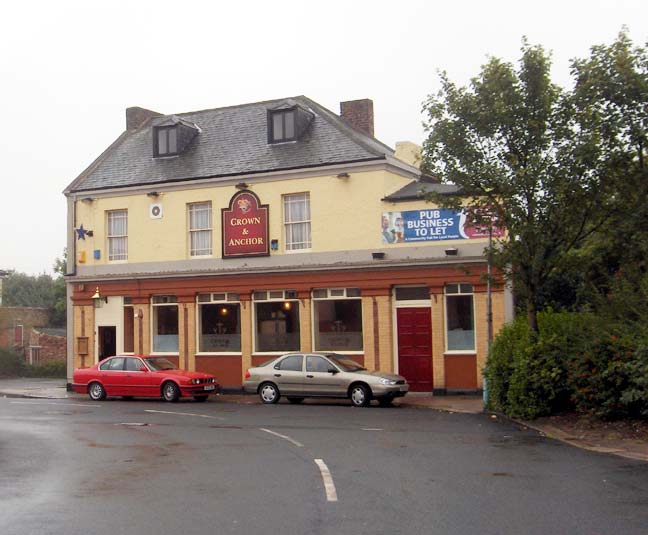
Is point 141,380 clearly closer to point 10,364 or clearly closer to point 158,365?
point 158,365

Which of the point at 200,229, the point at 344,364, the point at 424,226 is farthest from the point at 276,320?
the point at 424,226

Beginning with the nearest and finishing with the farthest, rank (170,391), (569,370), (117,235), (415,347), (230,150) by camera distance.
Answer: (569,370) < (170,391) < (415,347) < (230,150) < (117,235)

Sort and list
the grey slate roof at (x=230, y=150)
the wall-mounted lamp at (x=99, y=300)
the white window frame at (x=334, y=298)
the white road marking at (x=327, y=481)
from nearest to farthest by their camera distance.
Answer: the white road marking at (x=327, y=481) → the white window frame at (x=334, y=298) → the grey slate roof at (x=230, y=150) → the wall-mounted lamp at (x=99, y=300)

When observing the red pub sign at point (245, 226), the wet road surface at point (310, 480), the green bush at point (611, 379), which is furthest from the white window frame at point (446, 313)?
the green bush at point (611, 379)

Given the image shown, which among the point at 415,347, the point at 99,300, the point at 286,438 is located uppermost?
the point at 99,300

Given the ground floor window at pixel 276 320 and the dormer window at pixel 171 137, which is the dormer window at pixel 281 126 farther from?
the ground floor window at pixel 276 320

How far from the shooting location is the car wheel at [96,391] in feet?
82.3

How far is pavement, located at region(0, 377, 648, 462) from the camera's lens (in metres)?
13.3

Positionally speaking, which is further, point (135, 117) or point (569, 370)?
point (135, 117)

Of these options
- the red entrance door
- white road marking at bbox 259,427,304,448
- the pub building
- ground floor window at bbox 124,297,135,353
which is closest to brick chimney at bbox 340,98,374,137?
the pub building

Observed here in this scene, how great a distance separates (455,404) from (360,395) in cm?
257

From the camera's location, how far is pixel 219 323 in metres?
28.1

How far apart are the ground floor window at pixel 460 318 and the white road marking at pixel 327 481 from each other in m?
13.1

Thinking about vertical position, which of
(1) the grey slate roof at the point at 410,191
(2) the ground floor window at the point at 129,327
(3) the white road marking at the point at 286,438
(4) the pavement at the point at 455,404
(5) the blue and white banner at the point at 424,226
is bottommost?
(4) the pavement at the point at 455,404
